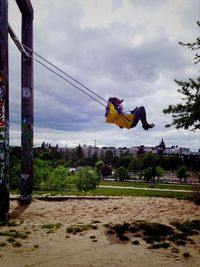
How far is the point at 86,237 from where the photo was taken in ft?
23.2

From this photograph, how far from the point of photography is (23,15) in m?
11.6

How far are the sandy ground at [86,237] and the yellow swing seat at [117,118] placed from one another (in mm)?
2531

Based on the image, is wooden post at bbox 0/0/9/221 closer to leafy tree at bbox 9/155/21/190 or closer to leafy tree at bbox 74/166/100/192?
leafy tree at bbox 9/155/21/190

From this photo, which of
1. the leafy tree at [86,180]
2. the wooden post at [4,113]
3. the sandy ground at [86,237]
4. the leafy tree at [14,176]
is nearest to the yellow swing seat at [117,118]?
the sandy ground at [86,237]

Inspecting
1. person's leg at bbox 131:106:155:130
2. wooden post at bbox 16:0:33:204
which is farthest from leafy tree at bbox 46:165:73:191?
person's leg at bbox 131:106:155:130

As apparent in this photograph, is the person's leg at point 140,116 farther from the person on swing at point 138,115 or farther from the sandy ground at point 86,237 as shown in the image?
the sandy ground at point 86,237

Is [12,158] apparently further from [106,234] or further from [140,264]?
[140,264]

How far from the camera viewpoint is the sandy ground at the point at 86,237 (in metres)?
5.66

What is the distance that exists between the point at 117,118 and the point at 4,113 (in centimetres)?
403

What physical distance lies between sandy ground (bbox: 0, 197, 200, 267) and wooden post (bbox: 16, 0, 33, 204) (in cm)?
97

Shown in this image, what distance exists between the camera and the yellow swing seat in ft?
38.0

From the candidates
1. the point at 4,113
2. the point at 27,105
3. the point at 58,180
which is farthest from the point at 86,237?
the point at 58,180

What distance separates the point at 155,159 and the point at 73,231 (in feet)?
274

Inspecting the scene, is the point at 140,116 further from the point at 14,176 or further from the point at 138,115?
the point at 14,176
